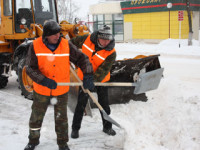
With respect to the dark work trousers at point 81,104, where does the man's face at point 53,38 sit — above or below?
above

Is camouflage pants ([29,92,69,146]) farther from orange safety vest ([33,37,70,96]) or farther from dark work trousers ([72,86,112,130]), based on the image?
dark work trousers ([72,86,112,130])

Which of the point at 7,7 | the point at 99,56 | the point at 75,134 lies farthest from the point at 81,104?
the point at 7,7

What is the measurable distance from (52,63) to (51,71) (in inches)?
4.1

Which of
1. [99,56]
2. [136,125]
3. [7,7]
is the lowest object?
[136,125]

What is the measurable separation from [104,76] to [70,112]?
143 centimetres

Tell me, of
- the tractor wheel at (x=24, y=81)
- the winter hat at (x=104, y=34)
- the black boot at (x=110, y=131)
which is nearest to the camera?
the winter hat at (x=104, y=34)

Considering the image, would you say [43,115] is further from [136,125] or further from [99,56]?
[136,125]

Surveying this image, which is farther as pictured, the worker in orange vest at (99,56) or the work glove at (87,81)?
the worker in orange vest at (99,56)

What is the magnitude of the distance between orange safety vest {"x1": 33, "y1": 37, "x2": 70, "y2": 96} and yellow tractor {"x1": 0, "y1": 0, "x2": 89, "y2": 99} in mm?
2625

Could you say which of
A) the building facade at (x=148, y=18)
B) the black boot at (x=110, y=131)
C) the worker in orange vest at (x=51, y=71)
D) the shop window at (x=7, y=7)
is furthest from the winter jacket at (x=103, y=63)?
the building facade at (x=148, y=18)

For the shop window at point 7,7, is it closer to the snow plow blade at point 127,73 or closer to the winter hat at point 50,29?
the snow plow blade at point 127,73

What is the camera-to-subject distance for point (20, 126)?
399cm

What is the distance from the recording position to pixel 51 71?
296 centimetres

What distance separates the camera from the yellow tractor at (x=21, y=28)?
5796 mm
